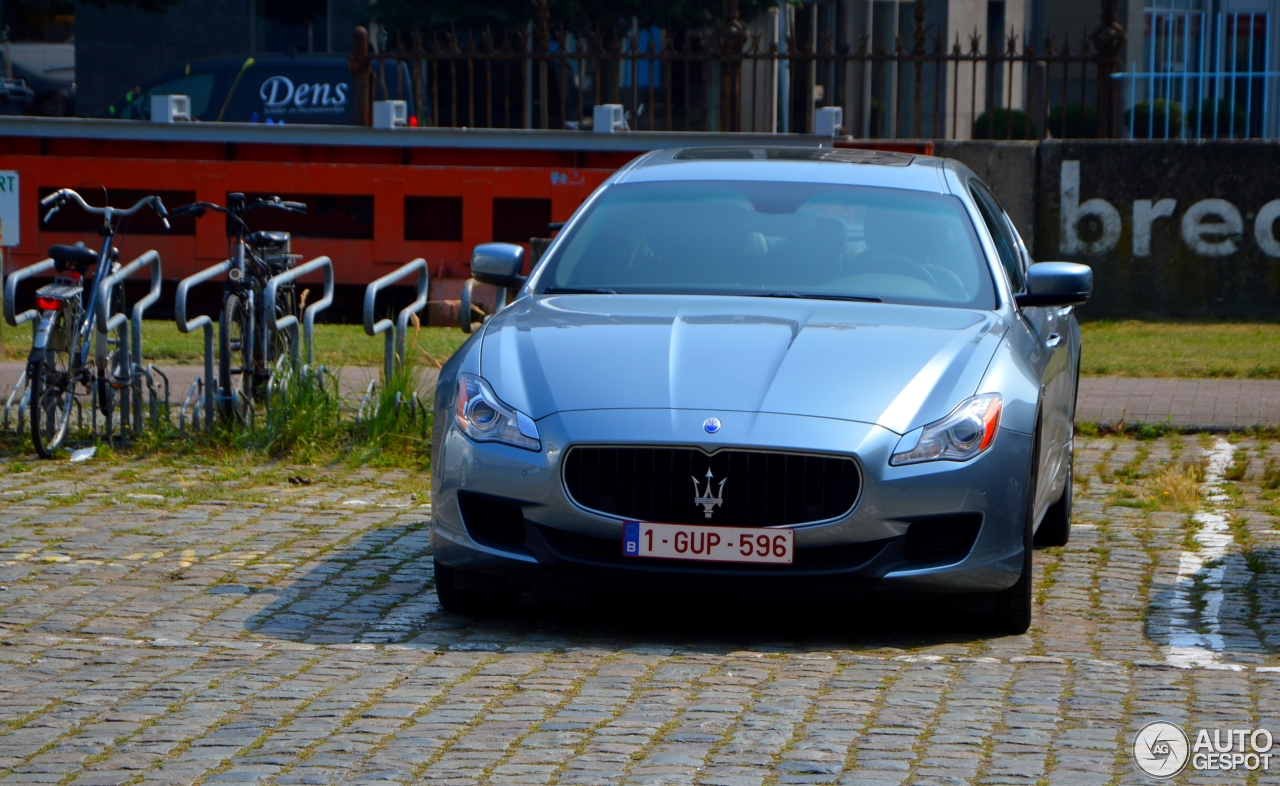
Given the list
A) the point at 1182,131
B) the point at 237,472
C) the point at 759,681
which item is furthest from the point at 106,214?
the point at 1182,131

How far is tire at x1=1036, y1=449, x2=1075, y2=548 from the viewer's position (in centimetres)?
731

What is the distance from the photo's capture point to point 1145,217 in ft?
49.8

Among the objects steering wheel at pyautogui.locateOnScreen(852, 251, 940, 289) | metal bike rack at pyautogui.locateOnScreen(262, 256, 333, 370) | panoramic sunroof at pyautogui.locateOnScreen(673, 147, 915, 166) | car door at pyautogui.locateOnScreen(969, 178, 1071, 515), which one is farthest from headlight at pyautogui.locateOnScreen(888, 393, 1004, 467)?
metal bike rack at pyautogui.locateOnScreen(262, 256, 333, 370)

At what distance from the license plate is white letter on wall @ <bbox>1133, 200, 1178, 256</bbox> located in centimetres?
1061

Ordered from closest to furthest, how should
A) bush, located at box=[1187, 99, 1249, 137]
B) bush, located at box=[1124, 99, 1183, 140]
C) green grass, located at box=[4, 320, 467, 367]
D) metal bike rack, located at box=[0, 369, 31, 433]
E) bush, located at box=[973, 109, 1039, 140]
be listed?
1. metal bike rack, located at box=[0, 369, 31, 433]
2. green grass, located at box=[4, 320, 467, 367]
3. bush, located at box=[973, 109, 1039, 140]
4. bush, located at box=[1124, 99, 1183, 140]
5. bush, located at box=[1187, 99, 1249, 137]

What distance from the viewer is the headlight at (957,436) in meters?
5.42

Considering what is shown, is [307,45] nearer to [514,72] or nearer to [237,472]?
[514,72]

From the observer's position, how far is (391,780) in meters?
4.12

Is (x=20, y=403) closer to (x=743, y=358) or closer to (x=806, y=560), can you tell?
(x=743, y=358)

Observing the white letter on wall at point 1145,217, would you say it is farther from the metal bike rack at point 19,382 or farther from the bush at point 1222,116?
the metal bike rack at point 19,382

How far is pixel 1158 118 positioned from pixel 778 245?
11.7m

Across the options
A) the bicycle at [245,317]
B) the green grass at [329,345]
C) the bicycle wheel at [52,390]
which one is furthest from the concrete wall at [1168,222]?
the bicycle wheel at [52,390]

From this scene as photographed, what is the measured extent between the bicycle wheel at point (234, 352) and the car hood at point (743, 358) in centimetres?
334

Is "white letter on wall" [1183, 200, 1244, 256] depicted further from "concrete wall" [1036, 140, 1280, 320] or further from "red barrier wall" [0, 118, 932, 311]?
"red barrier wall" [0, 118, 932, 311]
